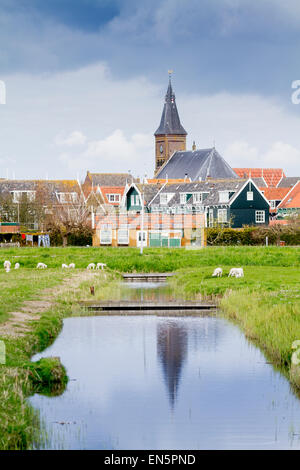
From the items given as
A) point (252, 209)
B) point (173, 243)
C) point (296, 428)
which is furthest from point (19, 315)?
point (252, 209)

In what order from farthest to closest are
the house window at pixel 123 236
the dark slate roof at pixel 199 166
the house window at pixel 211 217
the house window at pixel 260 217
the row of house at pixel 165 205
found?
the dark slate roof at pixel 199 166 < the house window at pixel 260 217 < the house window at pixel 211 217 < the row of house at pixel 165 205 < the house window at pixel 123 236

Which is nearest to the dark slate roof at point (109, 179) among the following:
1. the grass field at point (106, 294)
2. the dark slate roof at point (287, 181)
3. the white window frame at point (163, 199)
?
the dark slate roof at point (287, 181)

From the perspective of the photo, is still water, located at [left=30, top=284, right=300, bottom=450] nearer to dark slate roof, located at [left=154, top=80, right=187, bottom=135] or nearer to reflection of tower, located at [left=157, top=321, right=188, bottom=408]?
reflection of tower, located at [left=157, top=321, right=188, bottom=408]

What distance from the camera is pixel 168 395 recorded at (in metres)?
15.7

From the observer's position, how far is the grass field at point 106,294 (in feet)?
48.4

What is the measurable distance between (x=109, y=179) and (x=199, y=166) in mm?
21703

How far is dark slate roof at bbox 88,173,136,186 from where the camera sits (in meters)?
128

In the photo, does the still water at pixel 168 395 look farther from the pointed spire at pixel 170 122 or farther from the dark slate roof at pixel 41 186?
the pointed spire at pixel 170 122

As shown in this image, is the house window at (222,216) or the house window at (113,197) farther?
the house window at (113,197)

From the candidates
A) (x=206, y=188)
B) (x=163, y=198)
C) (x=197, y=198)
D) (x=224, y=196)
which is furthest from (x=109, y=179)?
(x=224, y=196)

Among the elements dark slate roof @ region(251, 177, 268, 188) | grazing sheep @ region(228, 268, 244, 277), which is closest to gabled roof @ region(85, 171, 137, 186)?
dark slate roof @ region(251, 177, 268, 188)

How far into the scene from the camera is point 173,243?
240 feet

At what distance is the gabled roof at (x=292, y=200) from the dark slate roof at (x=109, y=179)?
29.9m

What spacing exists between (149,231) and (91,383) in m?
58.0
